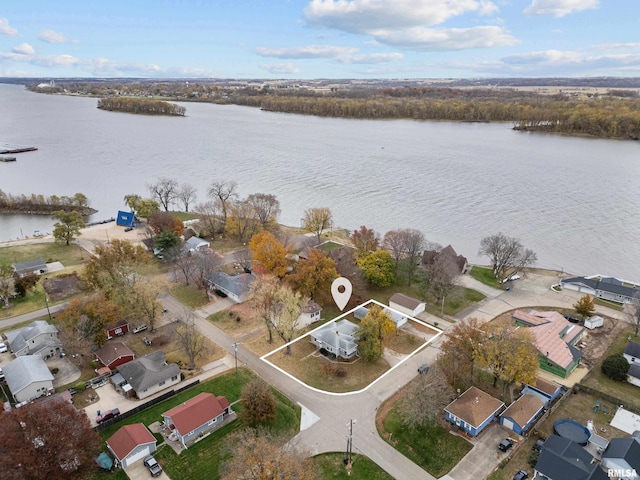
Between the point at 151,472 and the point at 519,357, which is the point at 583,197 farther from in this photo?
the point at 151,472

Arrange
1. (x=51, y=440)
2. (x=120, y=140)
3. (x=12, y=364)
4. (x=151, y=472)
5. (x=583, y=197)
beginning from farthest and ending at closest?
(x=120, y=140)
(x=583, y=197)
(x=12, y=364)
(x=151, y=472)
(x=51, y=440)

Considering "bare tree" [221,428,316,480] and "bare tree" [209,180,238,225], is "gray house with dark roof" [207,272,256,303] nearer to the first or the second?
"bare tree" [209,180,238,225]

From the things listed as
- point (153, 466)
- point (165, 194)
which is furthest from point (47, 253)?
point (153, 466)

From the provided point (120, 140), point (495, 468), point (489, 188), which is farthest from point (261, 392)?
point (120, 140)

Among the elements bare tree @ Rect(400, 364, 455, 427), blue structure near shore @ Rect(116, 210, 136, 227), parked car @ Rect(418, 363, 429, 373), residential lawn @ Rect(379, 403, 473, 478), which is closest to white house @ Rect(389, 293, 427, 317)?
parked car @ Rect(418, 363, 429, 373)

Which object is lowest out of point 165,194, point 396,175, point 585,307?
point 585,307

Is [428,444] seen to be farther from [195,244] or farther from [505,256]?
[195,244]

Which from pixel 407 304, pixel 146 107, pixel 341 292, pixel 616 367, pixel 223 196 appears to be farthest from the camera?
pixel 146 107
